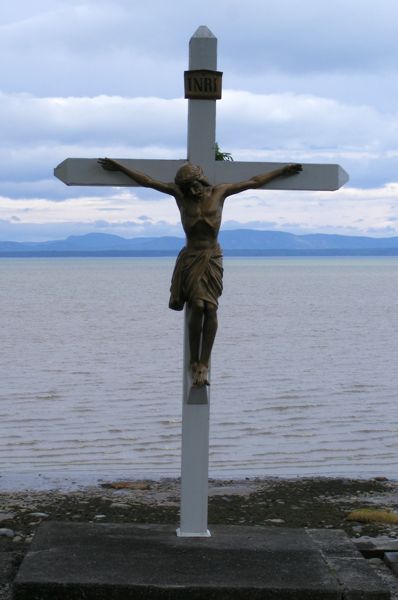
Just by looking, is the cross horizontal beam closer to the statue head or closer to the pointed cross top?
the statue head

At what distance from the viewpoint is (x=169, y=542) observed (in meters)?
6.88

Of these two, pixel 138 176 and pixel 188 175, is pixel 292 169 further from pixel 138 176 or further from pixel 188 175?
pixel 138 176

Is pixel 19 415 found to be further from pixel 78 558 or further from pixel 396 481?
pixel 78 558

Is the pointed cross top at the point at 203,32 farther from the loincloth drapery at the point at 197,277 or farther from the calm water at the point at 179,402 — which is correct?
the calm water at the point at 179,402

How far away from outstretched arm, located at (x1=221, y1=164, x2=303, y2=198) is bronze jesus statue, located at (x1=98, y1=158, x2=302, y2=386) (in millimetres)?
147

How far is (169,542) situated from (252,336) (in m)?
24.1

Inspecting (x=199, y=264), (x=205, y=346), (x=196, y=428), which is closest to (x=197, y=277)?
(x=199, y=264)

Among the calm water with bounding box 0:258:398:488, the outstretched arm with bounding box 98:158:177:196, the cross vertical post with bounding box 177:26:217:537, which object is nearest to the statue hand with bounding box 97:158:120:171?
the outstretched arm with bounding box 98:158:177:196

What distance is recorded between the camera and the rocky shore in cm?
→ 873

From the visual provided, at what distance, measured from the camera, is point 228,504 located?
378 inches

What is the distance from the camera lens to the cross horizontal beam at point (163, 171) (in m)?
7.29

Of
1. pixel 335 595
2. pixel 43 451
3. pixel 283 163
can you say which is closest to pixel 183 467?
pixel 335 595

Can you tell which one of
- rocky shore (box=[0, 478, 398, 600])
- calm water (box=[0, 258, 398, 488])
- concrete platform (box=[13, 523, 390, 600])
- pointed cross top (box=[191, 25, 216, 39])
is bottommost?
calm water (box=[0, 258, 398, 488])

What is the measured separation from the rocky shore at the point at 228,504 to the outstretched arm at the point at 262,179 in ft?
9.14
